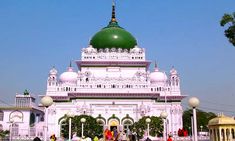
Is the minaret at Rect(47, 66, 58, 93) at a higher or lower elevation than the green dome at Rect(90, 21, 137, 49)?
lower

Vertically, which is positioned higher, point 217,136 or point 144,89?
point 144,89

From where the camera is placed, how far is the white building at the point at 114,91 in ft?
145

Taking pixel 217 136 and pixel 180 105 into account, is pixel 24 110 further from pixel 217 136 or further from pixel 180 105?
pixel 217 136

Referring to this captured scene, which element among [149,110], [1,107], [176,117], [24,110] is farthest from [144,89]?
[1,107]

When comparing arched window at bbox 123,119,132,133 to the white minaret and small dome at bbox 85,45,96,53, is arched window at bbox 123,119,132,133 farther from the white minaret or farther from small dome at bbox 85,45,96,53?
small dome at bbox 85,45,96,53

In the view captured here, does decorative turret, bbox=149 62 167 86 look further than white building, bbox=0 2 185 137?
Yes

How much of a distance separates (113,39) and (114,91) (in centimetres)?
903

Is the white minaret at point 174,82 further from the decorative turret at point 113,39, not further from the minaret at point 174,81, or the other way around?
the decorative turret at point 113,39

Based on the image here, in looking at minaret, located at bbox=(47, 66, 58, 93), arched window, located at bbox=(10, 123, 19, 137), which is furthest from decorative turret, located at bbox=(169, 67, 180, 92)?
arched window, located at bbox=(10, 123, 19, 137)

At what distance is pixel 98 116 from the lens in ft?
145

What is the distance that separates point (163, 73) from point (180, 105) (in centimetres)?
585

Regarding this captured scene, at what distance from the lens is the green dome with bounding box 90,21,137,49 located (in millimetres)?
Result: 49219

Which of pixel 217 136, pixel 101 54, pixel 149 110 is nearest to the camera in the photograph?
pixel 217 136

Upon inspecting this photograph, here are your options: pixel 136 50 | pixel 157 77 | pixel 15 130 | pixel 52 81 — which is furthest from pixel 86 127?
pixel 15 130
